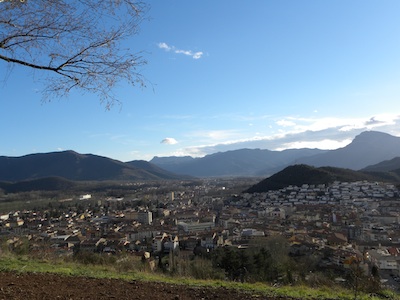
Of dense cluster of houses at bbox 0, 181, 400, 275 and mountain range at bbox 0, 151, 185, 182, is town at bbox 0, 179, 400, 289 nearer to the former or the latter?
dense cluster of houses at bbox 0, 181, 400, 275

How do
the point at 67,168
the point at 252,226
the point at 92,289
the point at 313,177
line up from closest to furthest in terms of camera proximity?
1. the point at 92,289
2. the point at 252,226
3. the point at 313,177
4. the point at 67,168

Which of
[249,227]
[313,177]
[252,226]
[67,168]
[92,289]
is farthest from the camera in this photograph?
[67,168]

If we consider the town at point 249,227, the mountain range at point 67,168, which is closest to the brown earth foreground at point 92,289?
the town at point 249,227

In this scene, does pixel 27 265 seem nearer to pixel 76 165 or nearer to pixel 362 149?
pixel 76 165

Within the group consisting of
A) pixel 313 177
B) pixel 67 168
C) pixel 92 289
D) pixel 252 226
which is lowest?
pixel 252 226

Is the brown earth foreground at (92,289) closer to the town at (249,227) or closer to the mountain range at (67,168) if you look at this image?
the town at (249,227)

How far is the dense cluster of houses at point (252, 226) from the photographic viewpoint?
19.3 metres

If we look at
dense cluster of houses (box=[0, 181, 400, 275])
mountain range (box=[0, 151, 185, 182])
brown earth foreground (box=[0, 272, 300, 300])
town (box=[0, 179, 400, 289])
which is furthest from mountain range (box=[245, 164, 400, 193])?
mountain range (box=[0, 151, 185, 182])

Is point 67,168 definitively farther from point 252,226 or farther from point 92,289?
point 92,289

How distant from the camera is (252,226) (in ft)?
97.3

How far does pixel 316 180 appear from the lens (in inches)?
2456

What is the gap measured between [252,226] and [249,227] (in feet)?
2.03

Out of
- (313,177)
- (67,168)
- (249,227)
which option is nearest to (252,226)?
(249,227)

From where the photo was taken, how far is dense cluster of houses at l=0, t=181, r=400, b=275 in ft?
63.5
